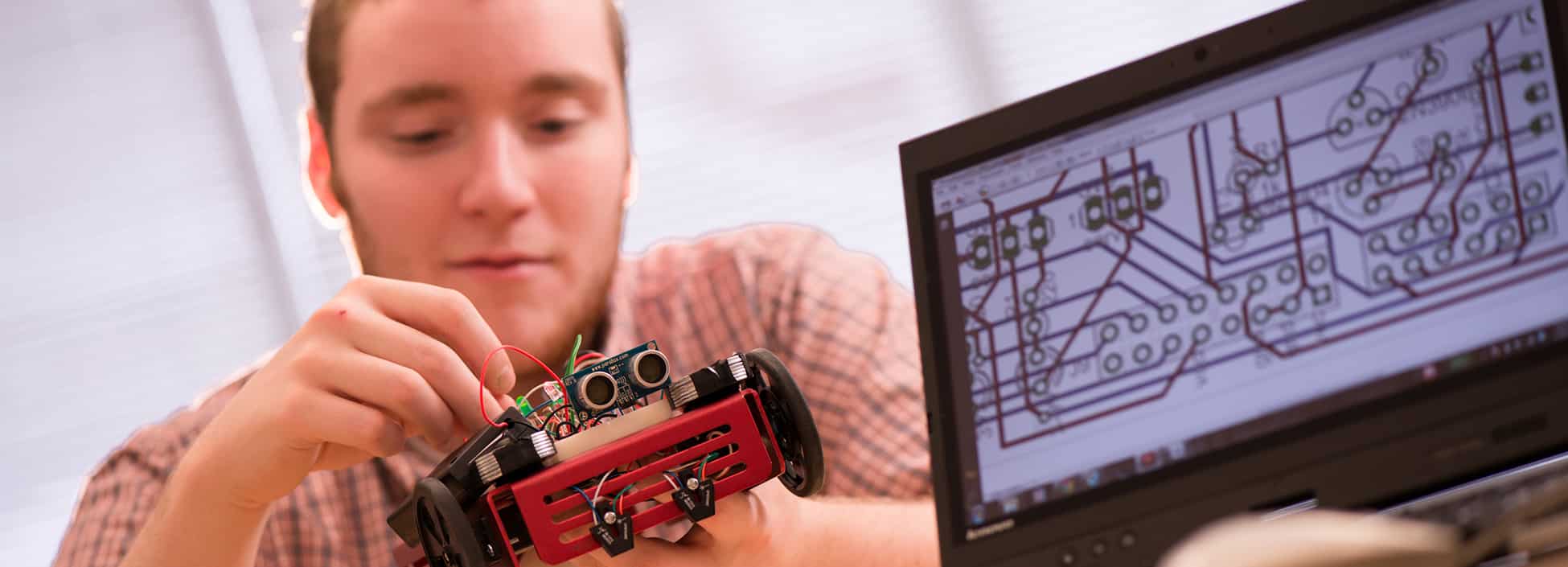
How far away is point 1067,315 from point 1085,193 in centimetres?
8

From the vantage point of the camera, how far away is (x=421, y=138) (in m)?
1.65

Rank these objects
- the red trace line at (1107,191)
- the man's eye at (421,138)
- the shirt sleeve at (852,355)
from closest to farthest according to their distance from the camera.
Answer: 1. the red trace line at (1107,191)
2. the shirt sleeve at (852,355)
3. the man's eye at (421,138)

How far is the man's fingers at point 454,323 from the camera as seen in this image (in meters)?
1.02

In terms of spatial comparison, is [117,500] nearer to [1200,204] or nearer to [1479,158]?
[1200,204]

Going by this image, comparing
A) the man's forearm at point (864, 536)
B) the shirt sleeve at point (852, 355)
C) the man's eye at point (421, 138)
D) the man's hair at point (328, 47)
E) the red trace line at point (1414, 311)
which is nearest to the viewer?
the red trace line at point (1414, 311)

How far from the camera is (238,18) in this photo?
2.38 metres

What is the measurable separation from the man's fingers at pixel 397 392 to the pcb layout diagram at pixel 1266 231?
1.33 ft

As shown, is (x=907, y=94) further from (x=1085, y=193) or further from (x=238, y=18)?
(x=1085, y=193)

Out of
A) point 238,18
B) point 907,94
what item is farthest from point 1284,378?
point 238,18

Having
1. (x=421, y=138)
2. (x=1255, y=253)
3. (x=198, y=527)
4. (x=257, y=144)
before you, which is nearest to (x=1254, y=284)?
(x=1255, y=253)

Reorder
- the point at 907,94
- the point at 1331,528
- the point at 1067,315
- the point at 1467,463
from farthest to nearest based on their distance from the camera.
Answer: the point at 907,94
the point at 1067,315
the point at 1467,463
the point at 1331,528

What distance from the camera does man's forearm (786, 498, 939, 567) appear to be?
37.3 inches

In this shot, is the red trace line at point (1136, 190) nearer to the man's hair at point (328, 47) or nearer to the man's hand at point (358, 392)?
the man's hand at point (358, 392)

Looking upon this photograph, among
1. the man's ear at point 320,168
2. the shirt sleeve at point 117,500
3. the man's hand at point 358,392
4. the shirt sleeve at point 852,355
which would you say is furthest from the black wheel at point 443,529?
the man's ear at point 320,168
